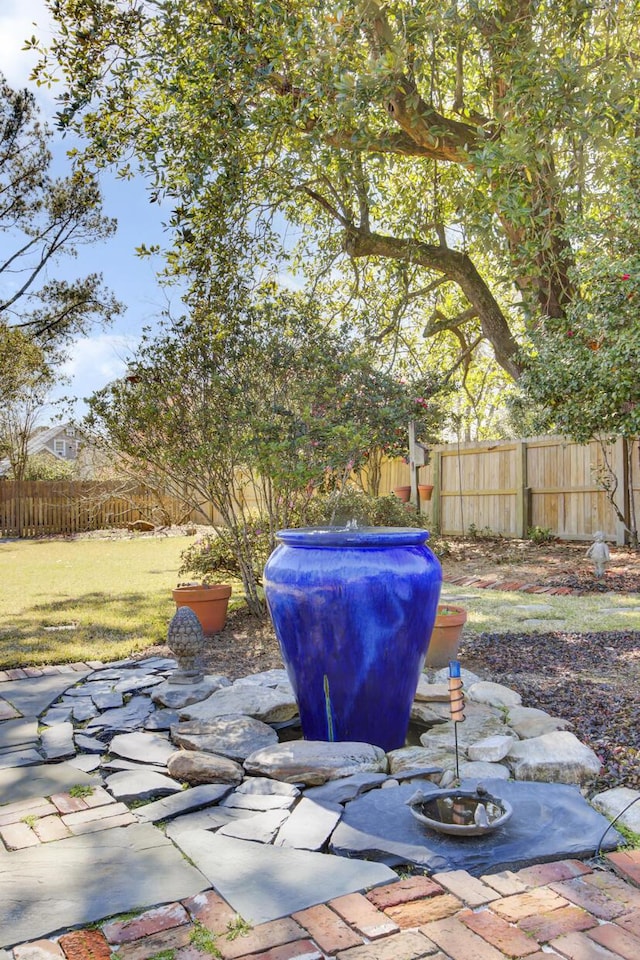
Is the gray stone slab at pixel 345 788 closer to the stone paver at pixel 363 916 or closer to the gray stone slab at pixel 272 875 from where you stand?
the gray stone slab at pixel 272 875

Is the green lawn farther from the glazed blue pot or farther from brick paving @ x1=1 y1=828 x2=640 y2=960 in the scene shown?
brick paving @ x1=1 y1=828 x2=640 y2=960

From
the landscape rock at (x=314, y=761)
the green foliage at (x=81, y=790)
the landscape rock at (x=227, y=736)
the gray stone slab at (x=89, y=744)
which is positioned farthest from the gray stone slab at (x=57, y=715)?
the landscape rock at (x=314, y=761)

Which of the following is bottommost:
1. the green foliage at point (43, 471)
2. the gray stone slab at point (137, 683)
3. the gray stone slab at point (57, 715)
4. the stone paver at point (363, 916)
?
the gray stone slab at point (57, 715)

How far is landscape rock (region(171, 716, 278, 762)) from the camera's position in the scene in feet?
9.12

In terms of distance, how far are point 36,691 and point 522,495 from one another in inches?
335

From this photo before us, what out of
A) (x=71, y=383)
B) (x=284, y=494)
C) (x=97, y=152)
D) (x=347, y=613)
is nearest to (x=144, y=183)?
(x=97, y=152)

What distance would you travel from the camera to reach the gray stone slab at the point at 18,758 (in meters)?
2.79

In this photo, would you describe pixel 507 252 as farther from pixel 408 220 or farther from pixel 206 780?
pixel 206 780

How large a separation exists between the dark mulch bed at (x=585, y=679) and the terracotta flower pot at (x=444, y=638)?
0.68 feet

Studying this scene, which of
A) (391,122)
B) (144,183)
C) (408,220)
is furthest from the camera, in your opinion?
(408,220)

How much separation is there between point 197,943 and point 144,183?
5.12 m

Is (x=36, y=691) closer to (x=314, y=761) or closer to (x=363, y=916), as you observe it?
(x=314, y=761)

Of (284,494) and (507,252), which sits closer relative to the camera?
(284,494)

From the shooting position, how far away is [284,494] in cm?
545
